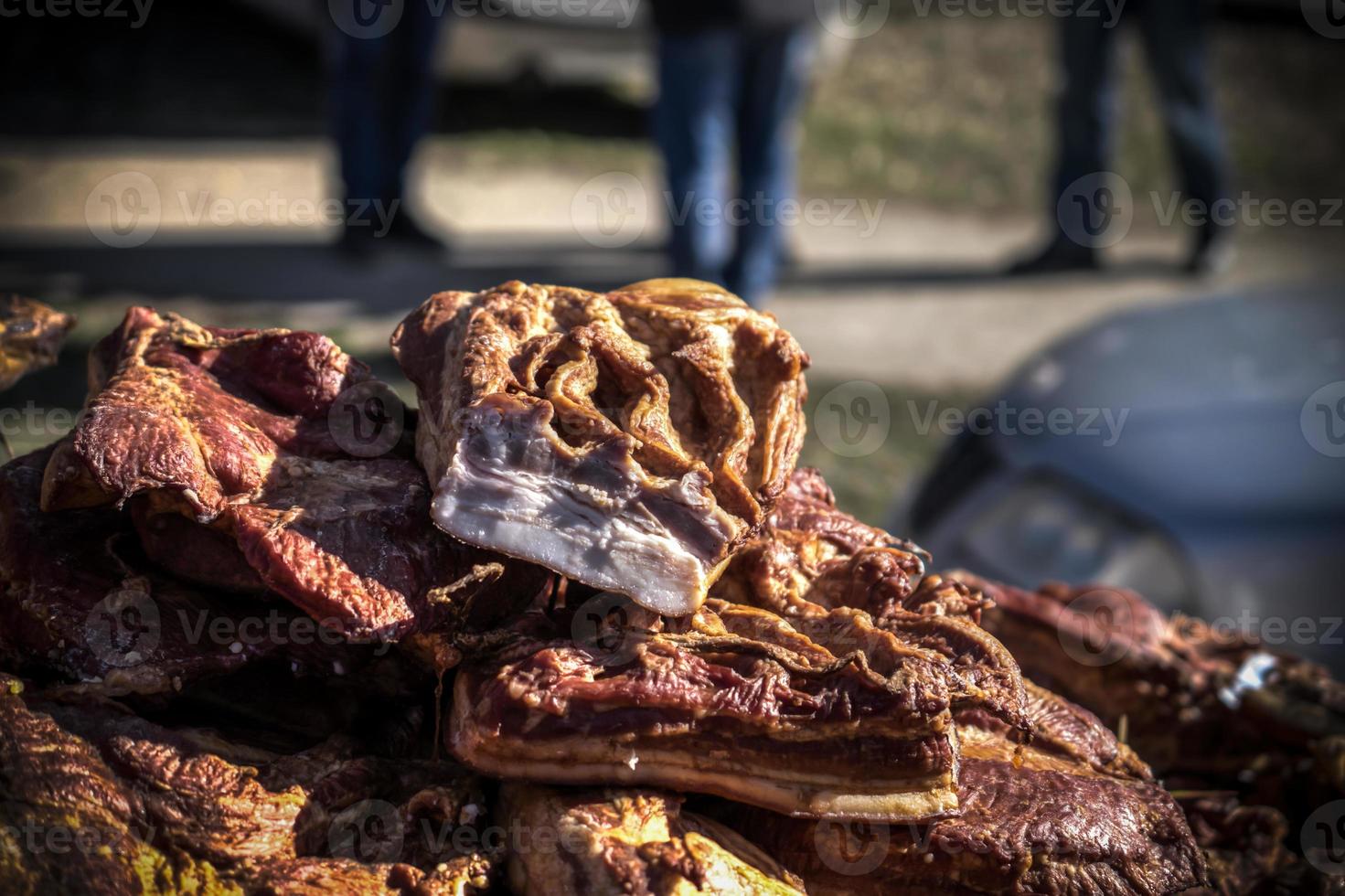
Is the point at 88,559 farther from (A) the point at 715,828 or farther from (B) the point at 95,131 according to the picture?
(B) the point at 95,131

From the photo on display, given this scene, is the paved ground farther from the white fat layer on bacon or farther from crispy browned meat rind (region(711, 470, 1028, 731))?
the white fat layer on bacon

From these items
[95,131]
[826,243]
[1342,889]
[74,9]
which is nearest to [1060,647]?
[1342,889]

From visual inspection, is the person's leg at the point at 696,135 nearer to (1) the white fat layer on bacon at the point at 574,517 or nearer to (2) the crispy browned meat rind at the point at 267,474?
(2) the crispy browned meat rind at the point at 267,474

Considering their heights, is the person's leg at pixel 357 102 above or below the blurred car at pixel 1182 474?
above

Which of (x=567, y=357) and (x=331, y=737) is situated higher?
(x=567, y=357)

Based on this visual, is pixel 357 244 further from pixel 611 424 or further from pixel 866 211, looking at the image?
pixel 611 424

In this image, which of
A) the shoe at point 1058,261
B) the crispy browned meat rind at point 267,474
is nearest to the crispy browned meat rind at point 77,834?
the crispy browned meat rind at point 267,474
